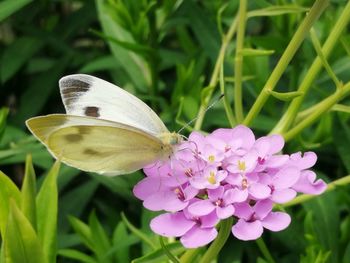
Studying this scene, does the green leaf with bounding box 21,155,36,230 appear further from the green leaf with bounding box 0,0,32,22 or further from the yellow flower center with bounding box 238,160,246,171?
the green leaf with bounding box 0,0,32,22

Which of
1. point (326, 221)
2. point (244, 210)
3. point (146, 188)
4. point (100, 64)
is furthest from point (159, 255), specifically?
point (100, 64)

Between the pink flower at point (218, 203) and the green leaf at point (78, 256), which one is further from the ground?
the pink flower at point (218, 203)

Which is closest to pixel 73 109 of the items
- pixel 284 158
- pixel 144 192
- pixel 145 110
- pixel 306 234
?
pixel 145 110

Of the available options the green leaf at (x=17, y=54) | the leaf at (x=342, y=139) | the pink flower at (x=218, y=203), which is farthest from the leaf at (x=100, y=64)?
the pink flower at (x=218, y=203)

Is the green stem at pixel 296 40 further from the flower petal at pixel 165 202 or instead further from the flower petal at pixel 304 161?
the flower petal at pixel 165 202

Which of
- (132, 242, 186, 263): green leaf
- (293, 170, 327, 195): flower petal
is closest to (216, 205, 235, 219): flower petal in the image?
(293, 170, 327, 195): flower petal
